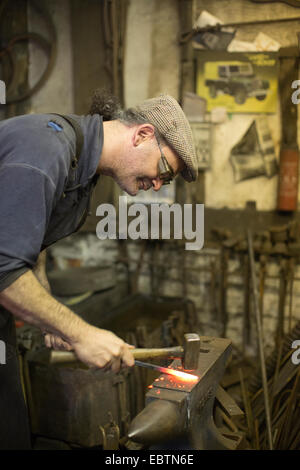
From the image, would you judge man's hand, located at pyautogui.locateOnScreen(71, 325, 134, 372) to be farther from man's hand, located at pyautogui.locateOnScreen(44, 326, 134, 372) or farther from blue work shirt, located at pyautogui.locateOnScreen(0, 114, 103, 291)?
blue work shirt, located at pyautogui.locateOnScreen(0, 114, 103, 291)

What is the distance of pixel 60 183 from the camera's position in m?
1.47

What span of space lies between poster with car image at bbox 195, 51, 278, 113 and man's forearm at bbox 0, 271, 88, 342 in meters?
2.50

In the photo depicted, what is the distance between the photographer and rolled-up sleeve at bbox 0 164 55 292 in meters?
1.32

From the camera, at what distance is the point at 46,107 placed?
3928 mm

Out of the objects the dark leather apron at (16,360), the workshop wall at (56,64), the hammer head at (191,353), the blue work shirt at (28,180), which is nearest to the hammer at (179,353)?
the hammer head at (191,353)

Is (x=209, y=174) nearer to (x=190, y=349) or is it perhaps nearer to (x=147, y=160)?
(x=147, y=160)

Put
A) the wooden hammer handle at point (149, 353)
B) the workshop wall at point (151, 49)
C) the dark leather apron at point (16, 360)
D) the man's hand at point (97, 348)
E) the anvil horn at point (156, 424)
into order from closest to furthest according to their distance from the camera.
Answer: the anvil horn at point (156, 424)
the man's hand at point (97, 348)
the wooden hammer handle at point (149, 353)
the dark leather apron at point (16, 360)
the workshop wall at point (151, 49)

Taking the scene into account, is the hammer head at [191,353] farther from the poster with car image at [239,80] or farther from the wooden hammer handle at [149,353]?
the poster with car image at [239,80]

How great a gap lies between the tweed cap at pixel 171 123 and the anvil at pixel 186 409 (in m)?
0.78

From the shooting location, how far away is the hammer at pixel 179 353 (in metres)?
1.53

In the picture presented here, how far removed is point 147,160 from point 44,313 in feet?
2.33

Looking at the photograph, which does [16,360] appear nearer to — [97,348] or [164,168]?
[97,348]
